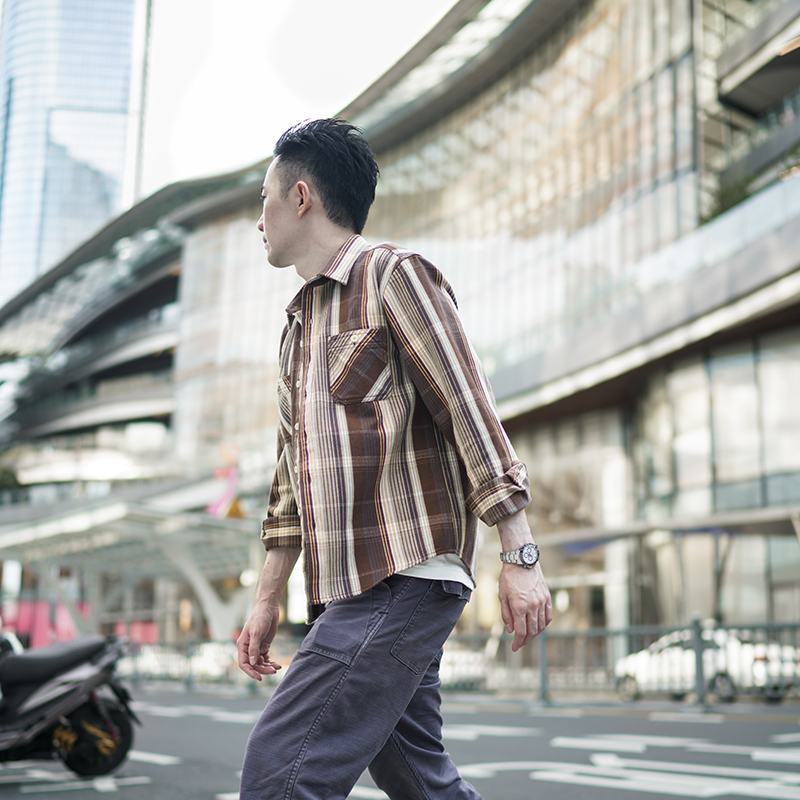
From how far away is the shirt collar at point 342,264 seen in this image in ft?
6.92

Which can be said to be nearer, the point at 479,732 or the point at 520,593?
the point at 520,593

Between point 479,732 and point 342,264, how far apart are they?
7.64 metres

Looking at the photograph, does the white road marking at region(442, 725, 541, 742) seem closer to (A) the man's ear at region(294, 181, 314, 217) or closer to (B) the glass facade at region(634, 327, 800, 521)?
(A) the man's ear at region(294, 181, 314, 217)

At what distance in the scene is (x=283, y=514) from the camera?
2297 mm

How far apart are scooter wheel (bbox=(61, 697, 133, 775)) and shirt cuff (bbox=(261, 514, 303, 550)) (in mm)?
4366

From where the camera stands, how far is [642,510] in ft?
73.4

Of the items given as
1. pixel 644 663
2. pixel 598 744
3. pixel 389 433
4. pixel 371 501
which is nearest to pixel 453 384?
pixel 389 433

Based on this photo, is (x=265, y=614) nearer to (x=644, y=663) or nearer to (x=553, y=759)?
(x=553, y=759)

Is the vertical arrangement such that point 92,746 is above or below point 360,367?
below

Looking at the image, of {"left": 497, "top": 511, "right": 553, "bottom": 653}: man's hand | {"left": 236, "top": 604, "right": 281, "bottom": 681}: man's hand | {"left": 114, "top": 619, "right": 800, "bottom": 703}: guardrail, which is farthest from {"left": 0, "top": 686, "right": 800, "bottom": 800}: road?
{"left": 497, "top": 511, "right": 553, "bottom": 653}: man's hand

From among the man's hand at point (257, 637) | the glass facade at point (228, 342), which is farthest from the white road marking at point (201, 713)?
the glass facade at point (228, 342)

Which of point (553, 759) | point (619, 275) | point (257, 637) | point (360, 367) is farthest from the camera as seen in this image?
point (619, 275)

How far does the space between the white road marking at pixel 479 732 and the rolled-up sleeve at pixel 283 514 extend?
640 cm

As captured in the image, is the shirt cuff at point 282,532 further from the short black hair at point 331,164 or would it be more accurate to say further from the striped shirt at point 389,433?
the short black hair at point 331,164
